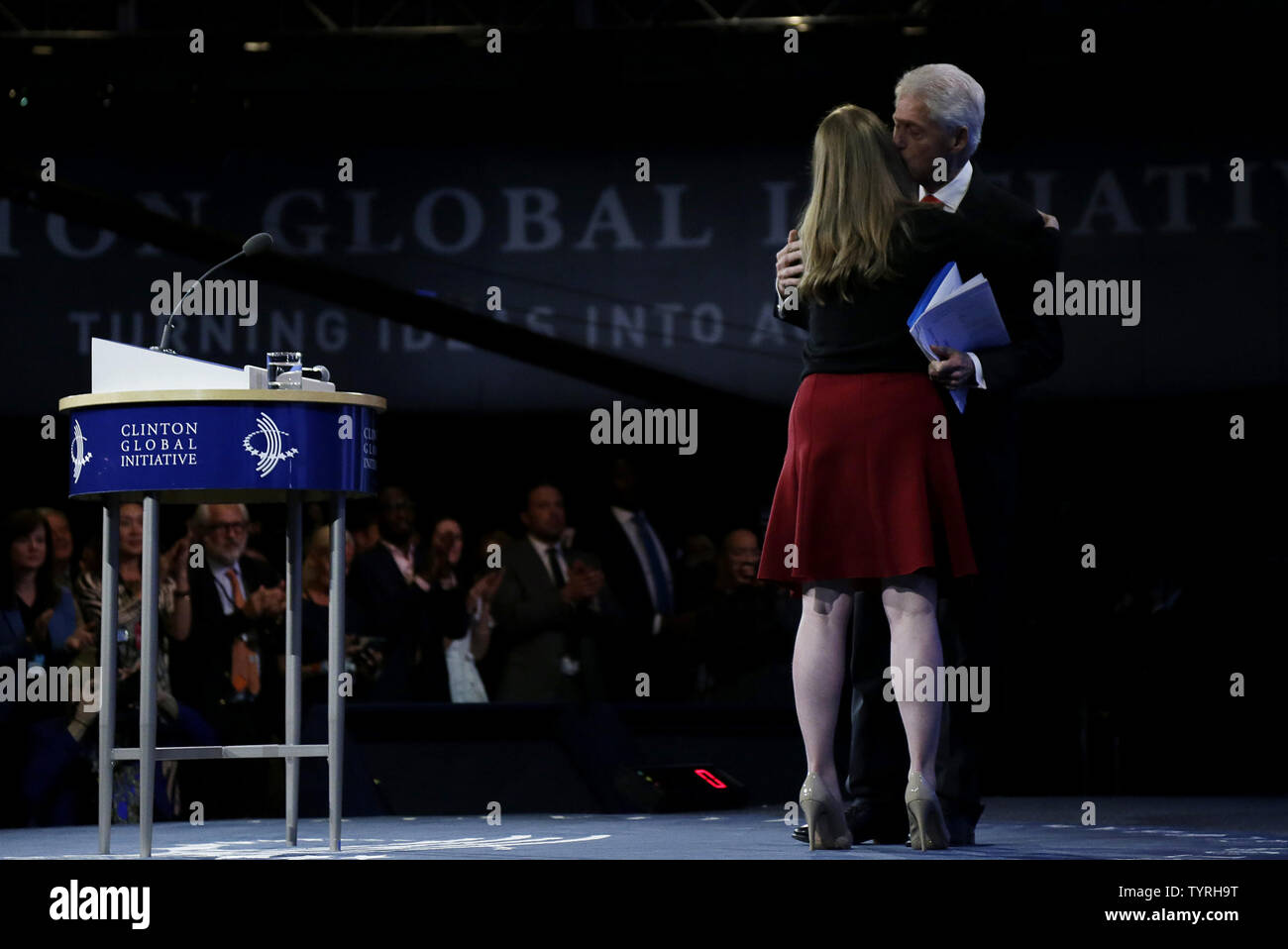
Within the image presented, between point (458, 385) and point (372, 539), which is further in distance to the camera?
point (458, 385)

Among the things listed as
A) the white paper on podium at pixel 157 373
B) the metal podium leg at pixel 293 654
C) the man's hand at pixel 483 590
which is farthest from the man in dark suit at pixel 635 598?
the white paper on podium at pixel 157 373

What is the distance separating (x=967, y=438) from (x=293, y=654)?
151 centimetres

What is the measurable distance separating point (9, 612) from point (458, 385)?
395cm

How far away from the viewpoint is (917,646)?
3.30 m

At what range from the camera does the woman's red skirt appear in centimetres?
333

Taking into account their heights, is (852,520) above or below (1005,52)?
below

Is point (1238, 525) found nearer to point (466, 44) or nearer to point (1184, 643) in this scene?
point (1184, 643)

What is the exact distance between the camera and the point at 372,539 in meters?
7.20

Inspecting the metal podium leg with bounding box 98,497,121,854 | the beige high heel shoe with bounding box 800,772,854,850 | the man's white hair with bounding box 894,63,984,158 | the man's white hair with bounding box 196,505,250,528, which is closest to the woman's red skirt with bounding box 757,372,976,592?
the beige high heel shoe with bounding box 800,772,854,850

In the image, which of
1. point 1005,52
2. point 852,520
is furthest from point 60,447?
point 852,520

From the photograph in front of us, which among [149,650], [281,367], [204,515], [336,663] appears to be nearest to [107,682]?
[149,650]

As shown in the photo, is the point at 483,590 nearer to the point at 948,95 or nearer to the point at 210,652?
the point at 210,652

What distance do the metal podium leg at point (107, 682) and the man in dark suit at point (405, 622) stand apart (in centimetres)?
271

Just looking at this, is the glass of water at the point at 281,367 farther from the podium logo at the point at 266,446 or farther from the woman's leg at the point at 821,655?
the woman's leg at the point at 821,655
